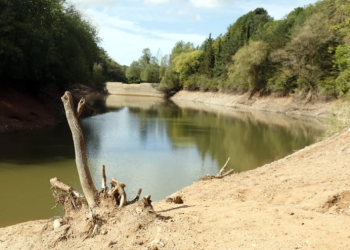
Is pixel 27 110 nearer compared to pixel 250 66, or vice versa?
pixel 27 110

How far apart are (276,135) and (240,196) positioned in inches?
643

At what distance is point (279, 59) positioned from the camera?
3838 centimetres

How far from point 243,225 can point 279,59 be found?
36.3 meters

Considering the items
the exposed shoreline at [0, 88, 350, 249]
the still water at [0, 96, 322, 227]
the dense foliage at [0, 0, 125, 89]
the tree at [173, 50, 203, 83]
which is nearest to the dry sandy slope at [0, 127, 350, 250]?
the exposed shoreline at [0, 88, 350, 249]

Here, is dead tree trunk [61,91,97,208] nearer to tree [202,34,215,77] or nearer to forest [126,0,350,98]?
forest [126,0,350,98]

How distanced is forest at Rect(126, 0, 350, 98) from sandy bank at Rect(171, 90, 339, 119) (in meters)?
1.01

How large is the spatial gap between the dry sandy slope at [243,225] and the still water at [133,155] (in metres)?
3.27

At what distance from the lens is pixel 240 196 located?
7.18 meters

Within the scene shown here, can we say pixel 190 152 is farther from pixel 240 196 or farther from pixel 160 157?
pixel 240 196

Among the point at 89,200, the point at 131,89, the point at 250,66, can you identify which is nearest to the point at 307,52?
the point at 250,66

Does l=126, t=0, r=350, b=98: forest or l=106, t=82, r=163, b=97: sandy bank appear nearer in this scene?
l=126, t=0, r=350, b=98: forest

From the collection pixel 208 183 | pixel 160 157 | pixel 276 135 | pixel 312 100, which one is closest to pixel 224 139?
pixel 276 135

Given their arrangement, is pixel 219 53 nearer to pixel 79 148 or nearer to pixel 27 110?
pixel 27 110

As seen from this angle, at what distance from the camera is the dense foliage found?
62.1ft
